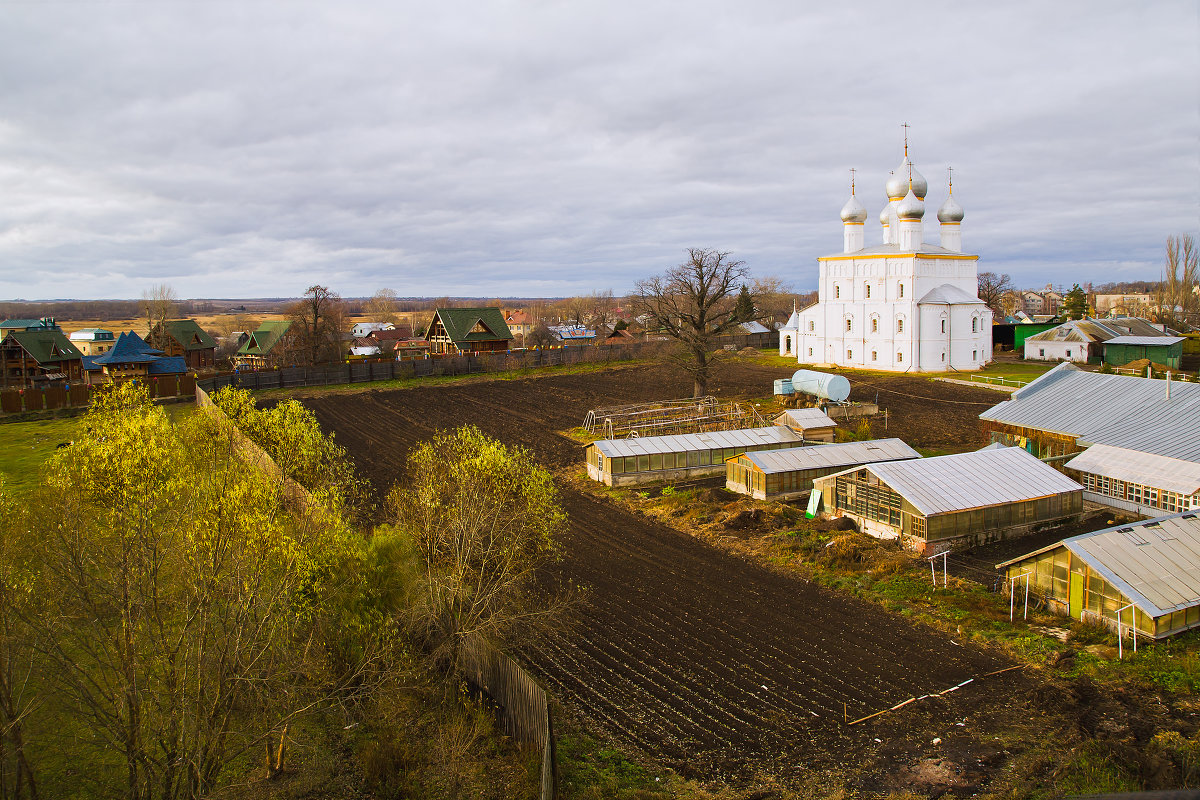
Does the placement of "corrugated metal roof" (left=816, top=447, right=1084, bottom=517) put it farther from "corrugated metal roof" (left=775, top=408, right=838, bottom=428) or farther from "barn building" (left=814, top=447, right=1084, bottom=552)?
"corrugated metal roof" (left=775, top=408, right=838, bottom=428)

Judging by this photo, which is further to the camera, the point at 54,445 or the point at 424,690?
the point at 54,445

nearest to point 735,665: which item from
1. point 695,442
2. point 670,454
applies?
point 670,454

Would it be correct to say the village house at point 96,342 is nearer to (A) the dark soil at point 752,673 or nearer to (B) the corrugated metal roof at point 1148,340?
(A) the dark soil at point 752,673

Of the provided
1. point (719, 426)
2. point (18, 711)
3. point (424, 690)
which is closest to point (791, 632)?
point (424, 690)

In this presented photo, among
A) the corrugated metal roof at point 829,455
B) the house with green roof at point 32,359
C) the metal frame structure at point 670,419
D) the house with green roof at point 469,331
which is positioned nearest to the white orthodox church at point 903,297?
the metal frame structure at point 670,419

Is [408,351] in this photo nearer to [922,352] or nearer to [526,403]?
[526,403]

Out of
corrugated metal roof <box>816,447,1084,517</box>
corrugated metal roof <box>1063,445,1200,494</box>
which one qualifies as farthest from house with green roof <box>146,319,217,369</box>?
corrugated metal roof <box>1063,445,1200,494</box>
